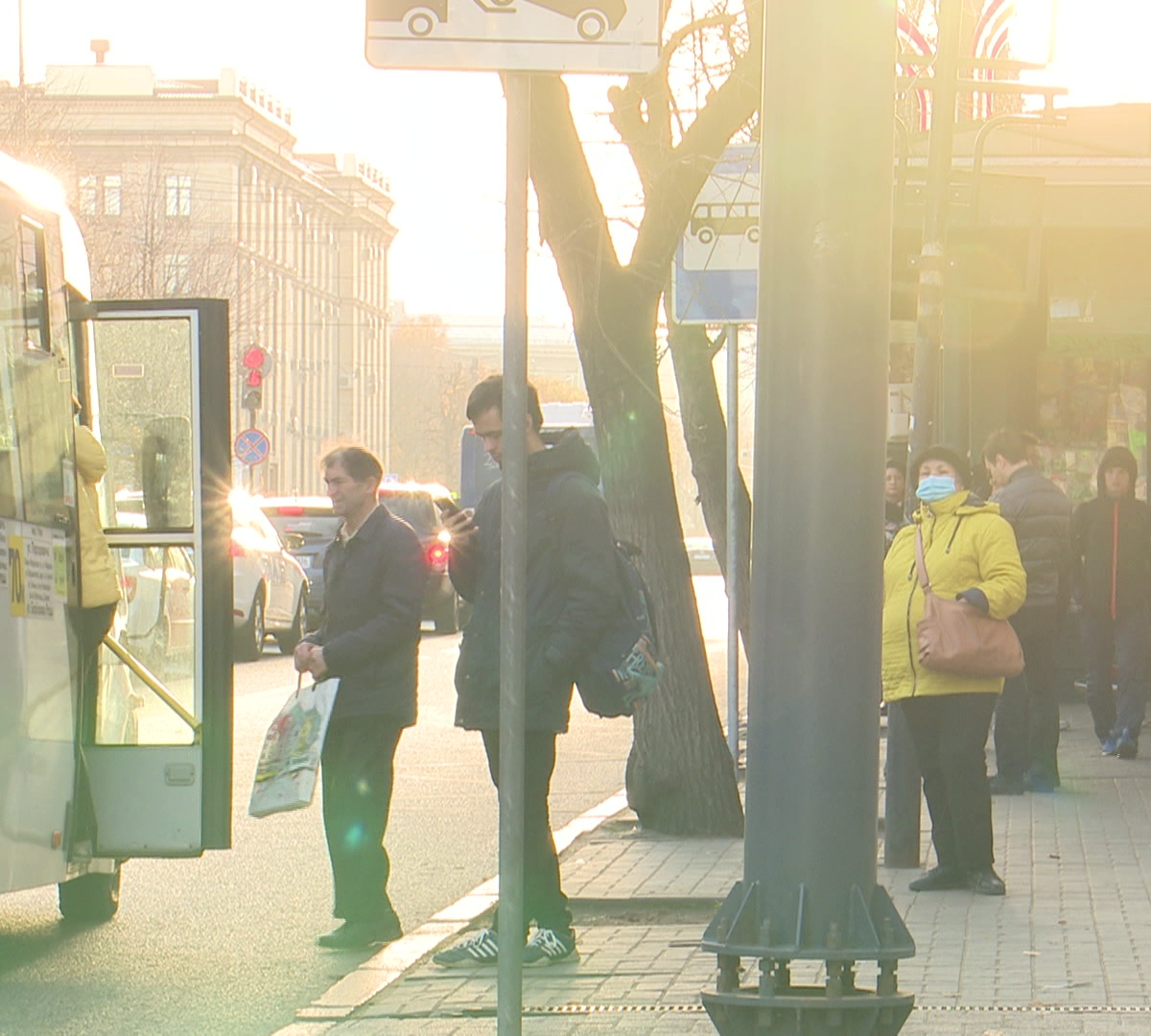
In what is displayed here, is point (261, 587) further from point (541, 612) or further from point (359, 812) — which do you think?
point (541, 612)

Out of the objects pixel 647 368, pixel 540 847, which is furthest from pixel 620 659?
pixel 647 368

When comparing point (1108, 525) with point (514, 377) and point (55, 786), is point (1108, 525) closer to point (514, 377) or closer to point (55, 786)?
point (55, 786)

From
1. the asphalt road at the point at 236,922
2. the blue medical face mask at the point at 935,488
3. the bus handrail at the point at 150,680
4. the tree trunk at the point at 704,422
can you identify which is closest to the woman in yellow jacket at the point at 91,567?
the bus handrail at the point at 150,680

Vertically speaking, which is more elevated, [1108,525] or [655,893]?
[1108,525]

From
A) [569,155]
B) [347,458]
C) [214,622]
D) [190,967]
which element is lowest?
[190,967]

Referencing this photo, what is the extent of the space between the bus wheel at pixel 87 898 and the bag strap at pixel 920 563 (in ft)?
10.9

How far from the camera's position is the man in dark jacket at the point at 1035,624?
40.2ft

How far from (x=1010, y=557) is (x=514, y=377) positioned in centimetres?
458

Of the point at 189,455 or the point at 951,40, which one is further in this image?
the point at 951,40

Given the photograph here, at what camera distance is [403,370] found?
12619cm

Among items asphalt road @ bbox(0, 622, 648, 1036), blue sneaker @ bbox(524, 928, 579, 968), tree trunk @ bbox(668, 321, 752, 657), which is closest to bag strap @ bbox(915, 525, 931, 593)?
asphalt road @ bbox(0, 622, 648, 1036)

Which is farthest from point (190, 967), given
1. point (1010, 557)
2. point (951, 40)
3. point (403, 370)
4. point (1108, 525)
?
point (403, 370)

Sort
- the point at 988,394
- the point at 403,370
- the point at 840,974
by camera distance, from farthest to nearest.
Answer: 1. the point at 403,370
2. the point at 988,394
3. the point at 840,974

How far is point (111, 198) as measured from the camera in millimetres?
64438
